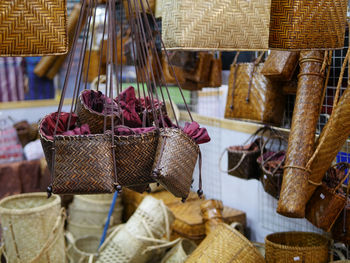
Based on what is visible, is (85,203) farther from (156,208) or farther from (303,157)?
(303,157)

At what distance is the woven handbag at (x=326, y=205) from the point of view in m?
2.65

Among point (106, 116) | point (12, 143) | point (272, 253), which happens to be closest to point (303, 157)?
point (272, 253)

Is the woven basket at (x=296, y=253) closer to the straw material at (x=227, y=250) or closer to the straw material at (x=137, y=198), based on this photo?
the straw material at (x=227, y=250)

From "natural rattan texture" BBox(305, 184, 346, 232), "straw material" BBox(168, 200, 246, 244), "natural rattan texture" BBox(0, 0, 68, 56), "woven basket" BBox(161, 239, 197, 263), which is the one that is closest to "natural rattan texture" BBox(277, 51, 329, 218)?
"natural rattan texture" BBox(305, 184, 346, 232)

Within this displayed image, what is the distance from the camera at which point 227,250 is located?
2789 millimetres

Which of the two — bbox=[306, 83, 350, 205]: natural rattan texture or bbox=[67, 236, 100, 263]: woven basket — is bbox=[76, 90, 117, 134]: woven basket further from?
bbox=[67, 236, 100, 263]: woven basket

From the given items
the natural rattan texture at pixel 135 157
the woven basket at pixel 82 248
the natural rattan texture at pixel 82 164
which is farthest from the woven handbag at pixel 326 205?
the woven basket at pixel 82 248

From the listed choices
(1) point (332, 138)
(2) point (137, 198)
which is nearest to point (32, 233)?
(2) point (137, 198)

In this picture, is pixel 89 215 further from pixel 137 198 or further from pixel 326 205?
pixel 326 205

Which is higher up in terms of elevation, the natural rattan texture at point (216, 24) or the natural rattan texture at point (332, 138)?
the natural rattan texture at point (216, 24)

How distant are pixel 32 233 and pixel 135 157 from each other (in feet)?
6.90

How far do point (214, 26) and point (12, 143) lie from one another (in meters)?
4.35

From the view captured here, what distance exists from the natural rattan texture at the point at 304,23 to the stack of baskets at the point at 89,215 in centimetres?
335

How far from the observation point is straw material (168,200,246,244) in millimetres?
3977
